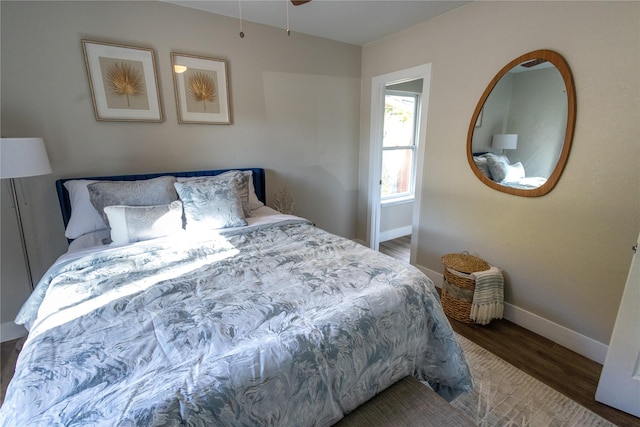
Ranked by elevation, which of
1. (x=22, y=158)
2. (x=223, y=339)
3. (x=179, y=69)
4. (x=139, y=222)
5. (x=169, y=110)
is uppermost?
(x=179, y=69)

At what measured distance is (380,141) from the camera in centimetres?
339

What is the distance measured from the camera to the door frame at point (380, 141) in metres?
2.74

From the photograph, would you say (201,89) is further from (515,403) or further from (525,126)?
(515,403)

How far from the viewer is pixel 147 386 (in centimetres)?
81

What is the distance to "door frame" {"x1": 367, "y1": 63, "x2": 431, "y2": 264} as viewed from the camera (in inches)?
108

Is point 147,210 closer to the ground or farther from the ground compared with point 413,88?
closer to the ground

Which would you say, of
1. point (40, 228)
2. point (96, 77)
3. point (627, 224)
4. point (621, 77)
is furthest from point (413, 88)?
point (40, 228)

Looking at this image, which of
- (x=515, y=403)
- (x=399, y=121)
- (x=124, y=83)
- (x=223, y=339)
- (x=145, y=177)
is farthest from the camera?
(x=399, y=121)

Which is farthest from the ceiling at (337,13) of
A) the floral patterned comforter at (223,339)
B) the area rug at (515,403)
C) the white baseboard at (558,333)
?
the area rug at (515,403)

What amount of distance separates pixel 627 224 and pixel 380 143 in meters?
2.21

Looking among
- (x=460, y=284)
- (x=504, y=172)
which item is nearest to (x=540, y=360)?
(x=460, y=284)

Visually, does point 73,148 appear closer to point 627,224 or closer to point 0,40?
point 0,40

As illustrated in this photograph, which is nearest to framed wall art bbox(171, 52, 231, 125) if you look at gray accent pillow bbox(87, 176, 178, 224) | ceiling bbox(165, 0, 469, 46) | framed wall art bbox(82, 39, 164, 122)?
framed wall art bbox(82, 39, 164, 122)

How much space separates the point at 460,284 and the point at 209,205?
1.97 metres
